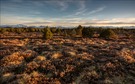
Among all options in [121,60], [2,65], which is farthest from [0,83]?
[121,60]

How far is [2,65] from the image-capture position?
1909 centimetres

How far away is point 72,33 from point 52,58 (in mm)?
45863

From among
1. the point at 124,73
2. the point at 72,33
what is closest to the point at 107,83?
the point at 124,73

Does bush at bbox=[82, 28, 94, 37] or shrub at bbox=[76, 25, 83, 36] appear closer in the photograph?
bush at bbox=[82, 28, 94, 37]

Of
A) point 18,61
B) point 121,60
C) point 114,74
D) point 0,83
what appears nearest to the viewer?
point 0,83

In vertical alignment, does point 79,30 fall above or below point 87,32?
above

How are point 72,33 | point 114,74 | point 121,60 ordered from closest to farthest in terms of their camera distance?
point 114,74
point 121,60
point 72,33

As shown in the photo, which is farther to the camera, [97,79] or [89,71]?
[89,71]

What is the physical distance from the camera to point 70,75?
16859mm

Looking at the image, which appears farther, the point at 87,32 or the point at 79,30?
the point at 79,30

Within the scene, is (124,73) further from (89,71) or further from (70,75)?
(70,75)

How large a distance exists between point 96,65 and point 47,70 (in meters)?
6.44

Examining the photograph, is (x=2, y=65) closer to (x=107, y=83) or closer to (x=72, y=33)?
(x=107, y=83)

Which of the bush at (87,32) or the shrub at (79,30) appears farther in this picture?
the shrub at (79,30)
